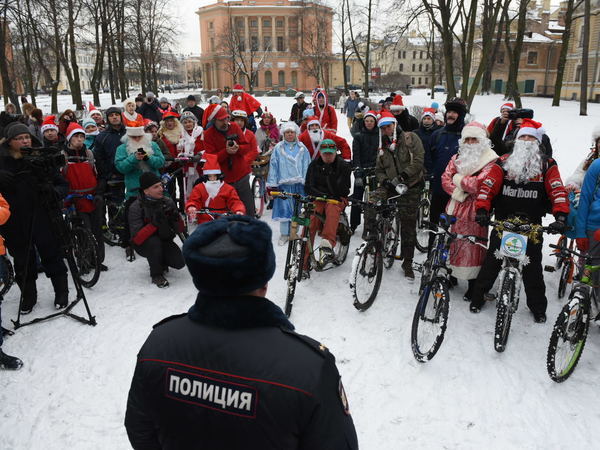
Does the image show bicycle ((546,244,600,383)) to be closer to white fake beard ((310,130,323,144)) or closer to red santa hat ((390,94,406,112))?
white fake beard ((310,130,323,144))

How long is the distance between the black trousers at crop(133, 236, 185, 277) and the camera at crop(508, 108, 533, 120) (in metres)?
5.45

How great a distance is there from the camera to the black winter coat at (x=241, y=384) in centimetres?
133

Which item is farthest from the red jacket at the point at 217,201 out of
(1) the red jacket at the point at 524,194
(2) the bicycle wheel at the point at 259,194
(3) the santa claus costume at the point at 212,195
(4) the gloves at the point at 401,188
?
(1) the red jacket at the point at 524,194

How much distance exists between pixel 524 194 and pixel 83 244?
5.42 metres

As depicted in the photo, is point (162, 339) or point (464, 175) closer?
point (162, 339)

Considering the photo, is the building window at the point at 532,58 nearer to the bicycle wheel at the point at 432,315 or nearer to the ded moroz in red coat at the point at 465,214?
the ded moroz in red coat at the point at 465,214

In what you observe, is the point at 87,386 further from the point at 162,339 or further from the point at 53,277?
the point at 162,339

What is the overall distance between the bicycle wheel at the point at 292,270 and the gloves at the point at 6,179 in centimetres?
302

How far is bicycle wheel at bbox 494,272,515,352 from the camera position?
429 centimetres

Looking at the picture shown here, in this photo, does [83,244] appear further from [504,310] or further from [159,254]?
[504,310]

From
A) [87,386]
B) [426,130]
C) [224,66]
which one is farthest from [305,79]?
[87,386]

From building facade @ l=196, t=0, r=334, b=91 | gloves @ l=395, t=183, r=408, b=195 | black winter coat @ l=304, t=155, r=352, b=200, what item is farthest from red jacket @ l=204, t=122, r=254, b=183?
building facade @ l=196, t=0, r=334, b=91

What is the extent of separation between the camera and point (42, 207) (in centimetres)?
485

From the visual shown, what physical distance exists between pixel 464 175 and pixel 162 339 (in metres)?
4.44
